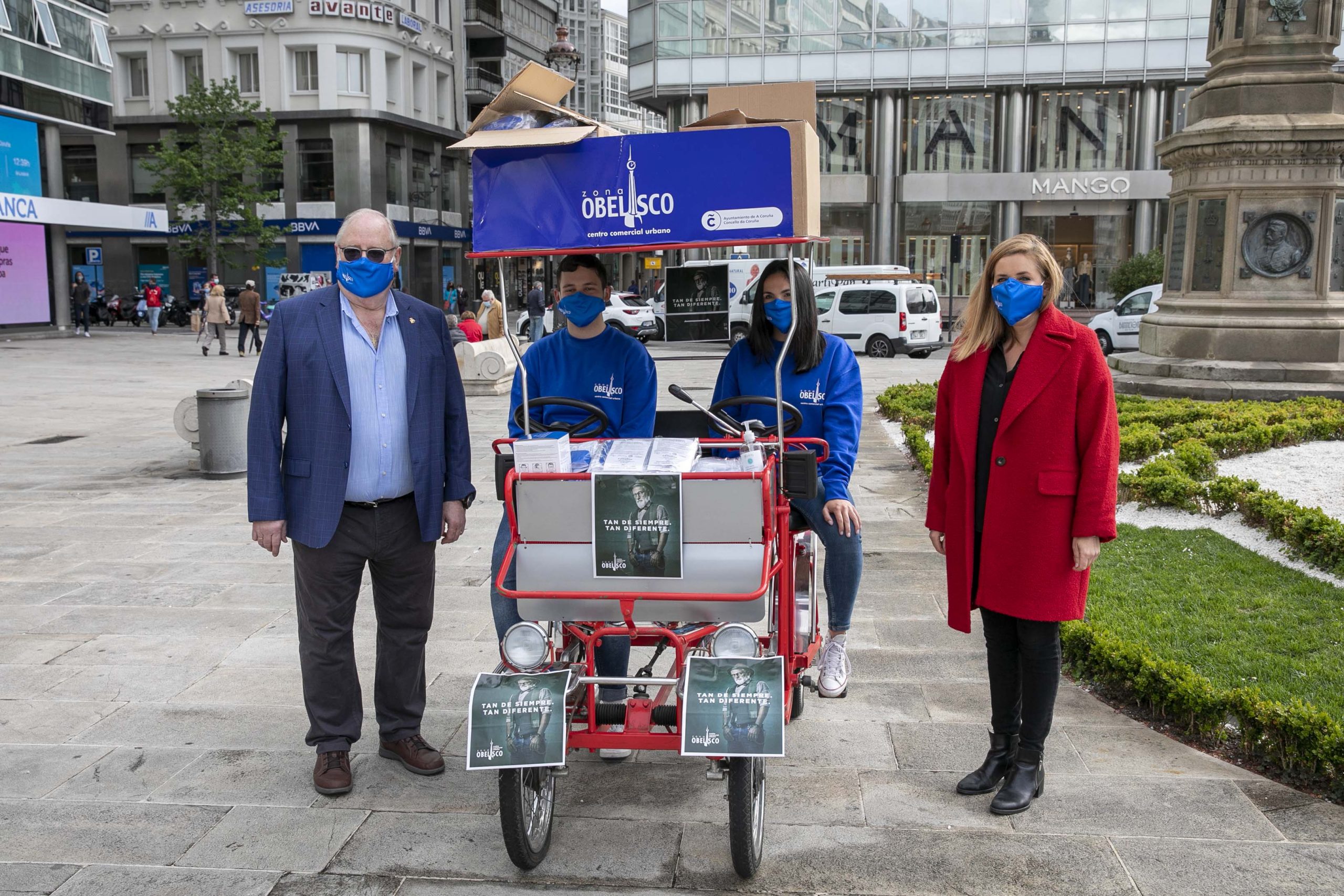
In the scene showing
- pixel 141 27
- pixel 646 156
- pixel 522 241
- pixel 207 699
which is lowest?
pixel 207 699

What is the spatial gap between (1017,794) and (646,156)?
247cm

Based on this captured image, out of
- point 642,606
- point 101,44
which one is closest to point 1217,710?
point 642,606

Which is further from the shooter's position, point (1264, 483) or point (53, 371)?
point (53, 371)

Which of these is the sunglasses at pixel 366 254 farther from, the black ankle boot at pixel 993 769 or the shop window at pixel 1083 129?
the shop window at pixel 1083 129

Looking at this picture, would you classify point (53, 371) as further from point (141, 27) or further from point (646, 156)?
point (141, 27)

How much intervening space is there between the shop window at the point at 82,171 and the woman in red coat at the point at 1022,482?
51568 millimetres

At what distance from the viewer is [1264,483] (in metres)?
8.68

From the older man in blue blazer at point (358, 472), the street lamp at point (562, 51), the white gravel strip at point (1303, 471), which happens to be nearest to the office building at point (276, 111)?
the street lamp at point (562, 51)

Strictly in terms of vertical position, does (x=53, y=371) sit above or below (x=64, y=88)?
below

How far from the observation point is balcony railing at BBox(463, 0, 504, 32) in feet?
193

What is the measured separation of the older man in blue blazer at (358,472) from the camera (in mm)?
4098

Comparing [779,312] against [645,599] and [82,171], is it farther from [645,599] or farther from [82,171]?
[82,171]

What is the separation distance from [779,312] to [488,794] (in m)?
2.04

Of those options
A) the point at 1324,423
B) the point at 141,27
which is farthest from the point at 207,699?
the point at 141,27
